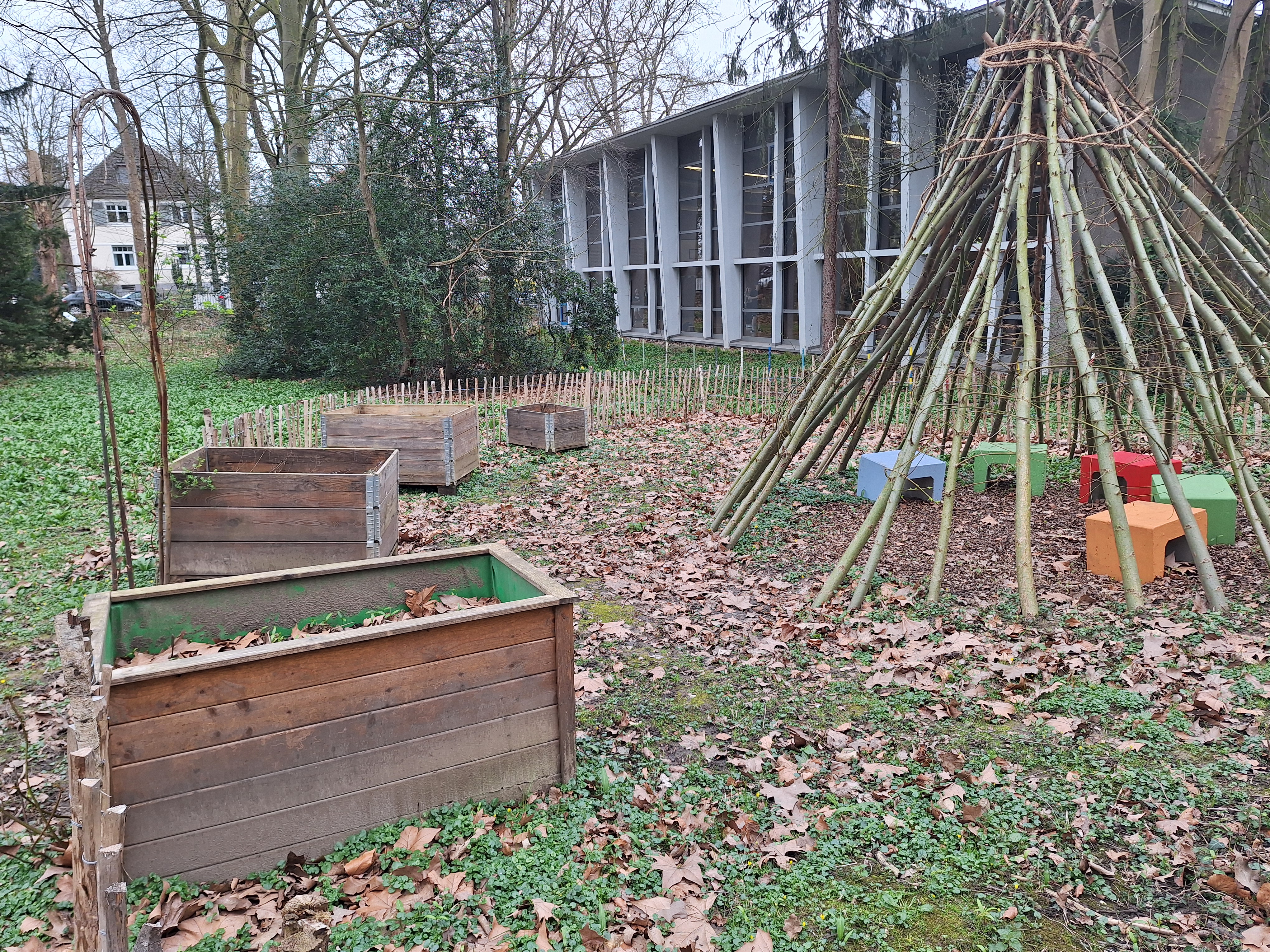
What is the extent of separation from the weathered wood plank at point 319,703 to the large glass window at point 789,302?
23.2 m

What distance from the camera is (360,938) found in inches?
115

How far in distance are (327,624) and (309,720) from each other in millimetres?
979

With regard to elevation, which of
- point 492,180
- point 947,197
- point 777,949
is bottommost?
point 777,949

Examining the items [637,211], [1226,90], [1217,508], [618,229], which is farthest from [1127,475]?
[618,229]

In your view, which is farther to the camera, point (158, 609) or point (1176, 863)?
point (158, 609)

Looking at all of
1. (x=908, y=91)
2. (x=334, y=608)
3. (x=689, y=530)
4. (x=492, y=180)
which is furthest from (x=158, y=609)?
(x=908, y=91)

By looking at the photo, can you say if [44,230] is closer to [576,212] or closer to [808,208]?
[576,212]

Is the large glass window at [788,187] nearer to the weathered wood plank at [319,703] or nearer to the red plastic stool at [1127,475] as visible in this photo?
the red plastic stool at [1127,475]

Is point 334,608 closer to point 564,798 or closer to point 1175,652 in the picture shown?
point 564,798

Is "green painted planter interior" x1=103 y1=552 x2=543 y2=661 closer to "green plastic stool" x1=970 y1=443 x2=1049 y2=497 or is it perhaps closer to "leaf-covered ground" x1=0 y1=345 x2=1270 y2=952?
"leaf-covered ground" x1=0 y1=345 x2=1270 y2=952

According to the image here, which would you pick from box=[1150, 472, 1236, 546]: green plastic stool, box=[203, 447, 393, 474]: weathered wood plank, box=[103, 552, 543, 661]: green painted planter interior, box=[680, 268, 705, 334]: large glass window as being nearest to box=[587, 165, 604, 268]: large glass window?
box=[680, 268, 705, 334]: large glass window

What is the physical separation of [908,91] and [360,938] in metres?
21.7

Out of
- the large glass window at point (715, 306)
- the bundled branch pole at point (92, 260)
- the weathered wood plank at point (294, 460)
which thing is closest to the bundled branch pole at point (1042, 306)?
the weathered wood plank at point (294, 460)

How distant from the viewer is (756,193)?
2638 cm
